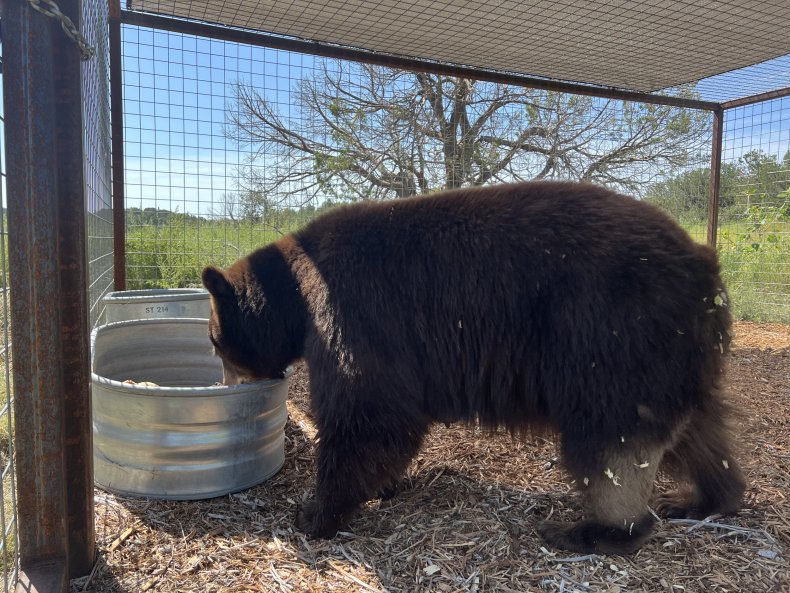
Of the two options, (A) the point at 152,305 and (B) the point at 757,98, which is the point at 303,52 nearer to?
(A) the point at 152,305

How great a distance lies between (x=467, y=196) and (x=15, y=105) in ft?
6.72

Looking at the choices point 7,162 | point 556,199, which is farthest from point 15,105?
point 556,199

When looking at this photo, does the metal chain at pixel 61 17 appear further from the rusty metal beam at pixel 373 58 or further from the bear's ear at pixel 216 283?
the rusty metal beam at pixel 373 58

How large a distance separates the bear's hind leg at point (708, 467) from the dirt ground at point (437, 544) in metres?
0.09

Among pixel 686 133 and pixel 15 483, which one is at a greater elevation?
pixel 686 133

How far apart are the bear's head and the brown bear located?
0.64 feet

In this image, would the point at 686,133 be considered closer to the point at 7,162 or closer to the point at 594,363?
the point at 594,363

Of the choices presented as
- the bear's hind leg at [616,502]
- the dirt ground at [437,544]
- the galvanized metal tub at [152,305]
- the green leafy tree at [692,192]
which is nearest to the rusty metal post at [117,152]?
the galvanized metal tub at [152,305]

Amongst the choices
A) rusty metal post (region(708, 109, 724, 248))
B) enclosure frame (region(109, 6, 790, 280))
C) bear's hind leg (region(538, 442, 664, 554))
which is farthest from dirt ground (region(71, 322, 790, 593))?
rusty metal post (region(708, 109, 724, 248))

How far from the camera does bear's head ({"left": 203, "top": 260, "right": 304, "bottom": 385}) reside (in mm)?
3482

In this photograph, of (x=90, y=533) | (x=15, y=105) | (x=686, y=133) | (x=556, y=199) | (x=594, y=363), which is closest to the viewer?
(x=15, y=105)

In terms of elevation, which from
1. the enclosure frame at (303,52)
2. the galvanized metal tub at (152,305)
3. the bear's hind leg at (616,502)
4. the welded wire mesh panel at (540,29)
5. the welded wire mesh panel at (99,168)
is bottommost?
the bear's hind leg at (616,502)

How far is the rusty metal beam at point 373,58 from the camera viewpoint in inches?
204

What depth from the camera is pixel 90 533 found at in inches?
94.9
